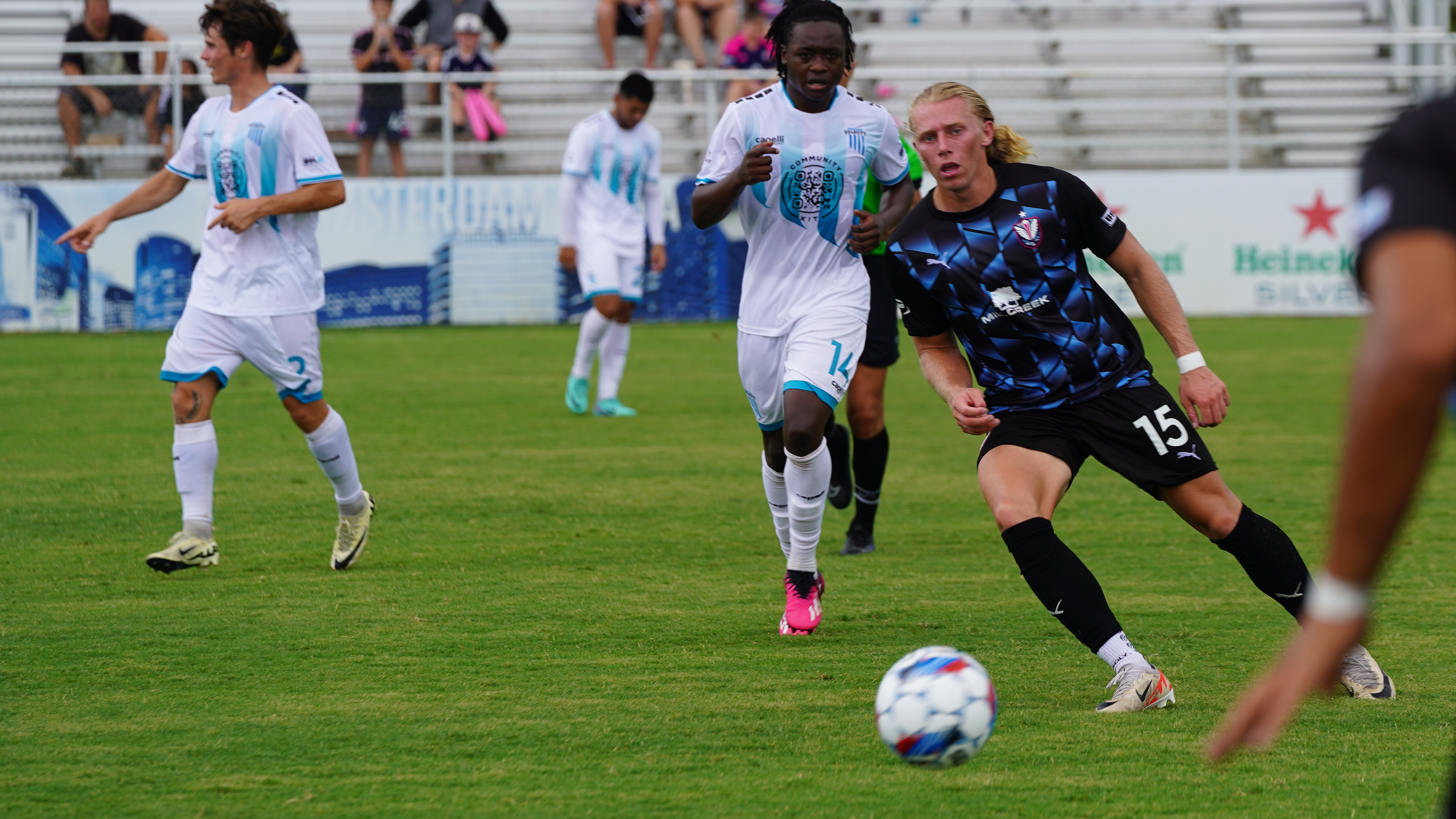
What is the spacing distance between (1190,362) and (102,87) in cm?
1675

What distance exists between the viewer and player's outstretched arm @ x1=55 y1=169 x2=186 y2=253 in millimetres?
6504

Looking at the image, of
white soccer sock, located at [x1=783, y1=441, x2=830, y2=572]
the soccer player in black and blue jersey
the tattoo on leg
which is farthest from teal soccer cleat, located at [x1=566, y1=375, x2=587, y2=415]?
the soccer player in black and blue jersey

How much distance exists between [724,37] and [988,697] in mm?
18161

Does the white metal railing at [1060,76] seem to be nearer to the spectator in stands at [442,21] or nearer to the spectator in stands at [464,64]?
the spectator in stands at [464,64]

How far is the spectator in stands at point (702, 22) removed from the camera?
20.8 m

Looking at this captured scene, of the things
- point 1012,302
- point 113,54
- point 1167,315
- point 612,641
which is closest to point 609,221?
point 612,641

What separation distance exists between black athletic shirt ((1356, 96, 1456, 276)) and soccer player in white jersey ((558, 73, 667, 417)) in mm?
9464

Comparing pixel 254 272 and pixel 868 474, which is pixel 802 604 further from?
pixel 254 272

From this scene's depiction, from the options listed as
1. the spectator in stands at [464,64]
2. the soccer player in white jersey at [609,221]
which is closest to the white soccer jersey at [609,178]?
the soccer player in white jersey at [609,221]

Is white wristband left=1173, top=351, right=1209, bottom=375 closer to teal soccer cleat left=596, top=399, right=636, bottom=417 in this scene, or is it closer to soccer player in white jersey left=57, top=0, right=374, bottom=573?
soccer player in white jersey left=57, top=0, right=374, bottom=573

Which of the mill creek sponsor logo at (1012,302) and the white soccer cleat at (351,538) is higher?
the mill creek sponsor logo at (1012,302)

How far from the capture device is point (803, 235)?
562 cm

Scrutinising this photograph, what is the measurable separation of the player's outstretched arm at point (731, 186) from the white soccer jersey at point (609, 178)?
630 cm

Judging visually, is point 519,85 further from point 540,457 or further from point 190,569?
point 190,569
